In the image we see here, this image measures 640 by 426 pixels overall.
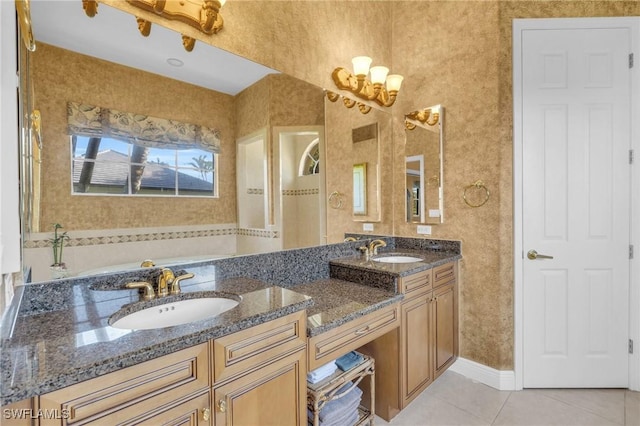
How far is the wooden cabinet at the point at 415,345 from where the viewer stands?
186 centimetres

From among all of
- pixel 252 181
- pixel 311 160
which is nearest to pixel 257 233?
pixel 252 181

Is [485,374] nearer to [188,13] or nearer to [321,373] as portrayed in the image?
[321,373]

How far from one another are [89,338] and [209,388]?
38 cm

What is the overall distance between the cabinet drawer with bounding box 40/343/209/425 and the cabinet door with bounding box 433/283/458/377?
1.70m

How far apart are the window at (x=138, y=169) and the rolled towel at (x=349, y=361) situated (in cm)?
113

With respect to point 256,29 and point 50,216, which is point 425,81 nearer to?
point 256,29

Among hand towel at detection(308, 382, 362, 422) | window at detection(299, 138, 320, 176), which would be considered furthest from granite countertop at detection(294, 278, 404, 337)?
window at detection(299, 138, 320, 176)

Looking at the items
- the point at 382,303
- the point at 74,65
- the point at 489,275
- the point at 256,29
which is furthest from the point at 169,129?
the point at 489,275

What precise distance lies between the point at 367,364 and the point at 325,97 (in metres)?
1.75

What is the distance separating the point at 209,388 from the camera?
3.22 feet

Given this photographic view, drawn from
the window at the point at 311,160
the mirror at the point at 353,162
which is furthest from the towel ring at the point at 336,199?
the window at the point at 311,160

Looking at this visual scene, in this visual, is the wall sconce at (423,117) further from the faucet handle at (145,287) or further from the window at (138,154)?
the faucet handle at (145,287)

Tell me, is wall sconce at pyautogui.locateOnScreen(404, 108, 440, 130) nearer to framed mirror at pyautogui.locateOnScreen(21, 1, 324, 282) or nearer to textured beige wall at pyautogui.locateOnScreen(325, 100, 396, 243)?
textured beige wall at pyautogui.locateOnScreen(325, 100, 396, 243)

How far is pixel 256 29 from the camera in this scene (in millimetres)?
1815
